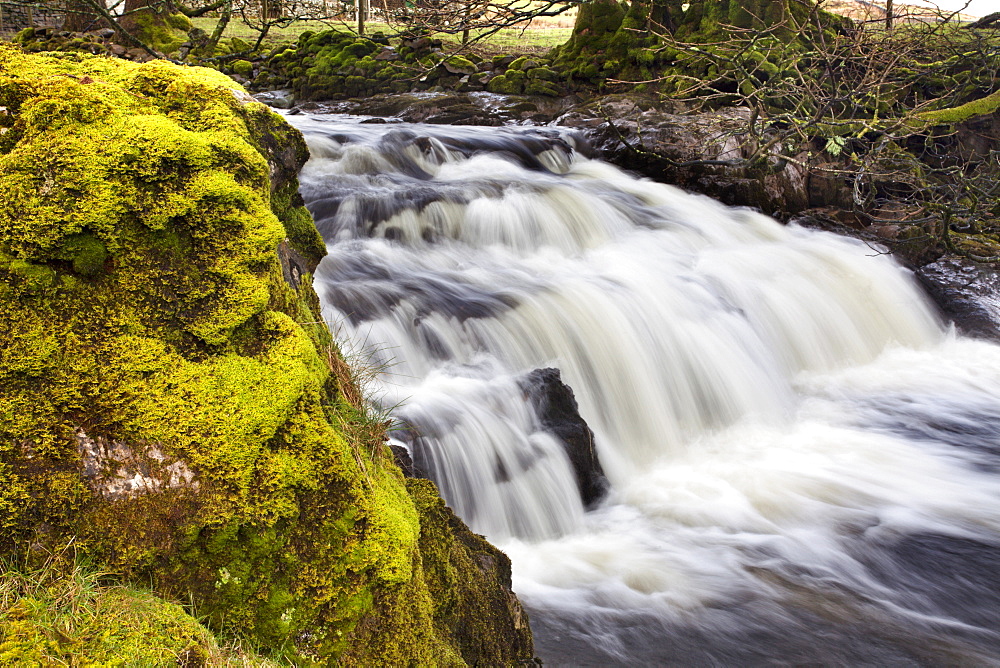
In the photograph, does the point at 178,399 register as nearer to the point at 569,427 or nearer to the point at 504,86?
the point at 569,427

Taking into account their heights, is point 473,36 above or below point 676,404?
above

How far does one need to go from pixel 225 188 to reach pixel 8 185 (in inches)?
24.7

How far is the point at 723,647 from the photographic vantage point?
392cm

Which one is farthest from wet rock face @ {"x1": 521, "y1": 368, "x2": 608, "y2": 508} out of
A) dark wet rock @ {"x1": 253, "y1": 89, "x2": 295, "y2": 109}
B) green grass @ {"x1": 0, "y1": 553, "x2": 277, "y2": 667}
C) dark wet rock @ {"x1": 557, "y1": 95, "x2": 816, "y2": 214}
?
dark wet rock @ {"x1": 253, "y1": 89, "x2": 295, "y2": 109}

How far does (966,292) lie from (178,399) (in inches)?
418

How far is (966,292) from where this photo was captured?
1010 cm

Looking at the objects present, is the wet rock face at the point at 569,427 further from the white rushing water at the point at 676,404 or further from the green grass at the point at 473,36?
the green grass at the point at 473,36

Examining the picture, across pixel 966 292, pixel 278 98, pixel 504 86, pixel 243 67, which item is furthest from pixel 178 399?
pixel 243 67

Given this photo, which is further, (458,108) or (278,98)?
(278,98)

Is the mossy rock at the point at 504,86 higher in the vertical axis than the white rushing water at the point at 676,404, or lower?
higher

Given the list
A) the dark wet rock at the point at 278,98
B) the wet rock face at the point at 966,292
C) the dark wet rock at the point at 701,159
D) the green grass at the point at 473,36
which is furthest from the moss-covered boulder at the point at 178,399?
the green grass at the point at 473,36

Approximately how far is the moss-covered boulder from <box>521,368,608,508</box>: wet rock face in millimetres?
2618

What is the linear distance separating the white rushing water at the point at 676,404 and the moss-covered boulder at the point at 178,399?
1742 mm

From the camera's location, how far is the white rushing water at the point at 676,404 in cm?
431
